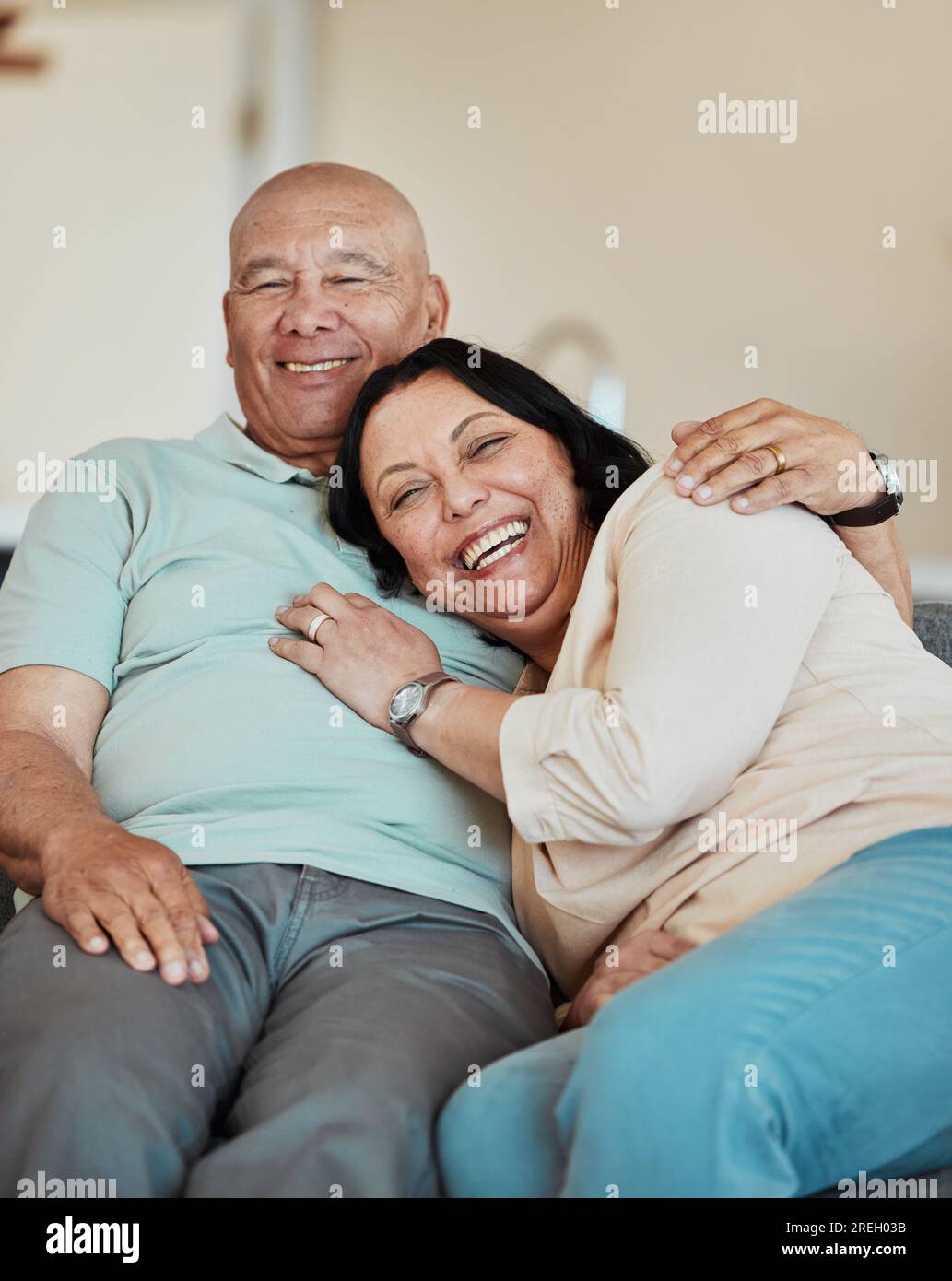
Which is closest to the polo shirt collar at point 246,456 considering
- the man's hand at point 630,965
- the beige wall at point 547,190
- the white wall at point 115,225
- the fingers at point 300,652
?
the fingers at point 300,652

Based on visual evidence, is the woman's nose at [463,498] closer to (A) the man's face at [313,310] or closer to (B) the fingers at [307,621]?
(B) the fingers at [307,621]

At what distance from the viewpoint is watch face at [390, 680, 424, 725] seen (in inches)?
59.9

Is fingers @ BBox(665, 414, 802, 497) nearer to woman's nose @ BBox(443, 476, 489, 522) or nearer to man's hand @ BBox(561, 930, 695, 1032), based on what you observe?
woman's nose @ BBox(443, 476, 489, 522)

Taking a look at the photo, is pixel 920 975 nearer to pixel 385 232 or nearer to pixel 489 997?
pixel 489 997

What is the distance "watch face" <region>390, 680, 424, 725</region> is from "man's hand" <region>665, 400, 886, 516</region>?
372 mm

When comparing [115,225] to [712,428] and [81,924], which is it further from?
[81,924]

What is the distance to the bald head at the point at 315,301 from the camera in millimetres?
2006

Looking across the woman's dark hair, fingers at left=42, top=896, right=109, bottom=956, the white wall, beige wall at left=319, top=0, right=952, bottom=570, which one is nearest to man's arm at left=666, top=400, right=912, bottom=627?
the woman's dark hair

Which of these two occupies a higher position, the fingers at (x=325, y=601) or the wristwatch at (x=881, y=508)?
the wristwatch at (x=881, y=508)

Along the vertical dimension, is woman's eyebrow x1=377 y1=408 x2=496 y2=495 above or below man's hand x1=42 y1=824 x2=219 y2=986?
above

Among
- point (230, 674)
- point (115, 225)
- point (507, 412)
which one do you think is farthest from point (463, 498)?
point (115, 225)

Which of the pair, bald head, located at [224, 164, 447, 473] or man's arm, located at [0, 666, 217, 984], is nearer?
man's arm, located at [0, 666, 217, 984]

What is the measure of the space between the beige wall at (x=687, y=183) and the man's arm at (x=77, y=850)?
3.03 metres

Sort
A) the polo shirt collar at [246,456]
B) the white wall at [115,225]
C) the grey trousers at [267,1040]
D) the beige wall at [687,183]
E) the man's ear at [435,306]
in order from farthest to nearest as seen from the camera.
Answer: the white wall at [115,225], the beige wall at [687,183], the man's ear at [435,306], the polo shirt collar at [246,456], the grey trousers at [267,1040]
